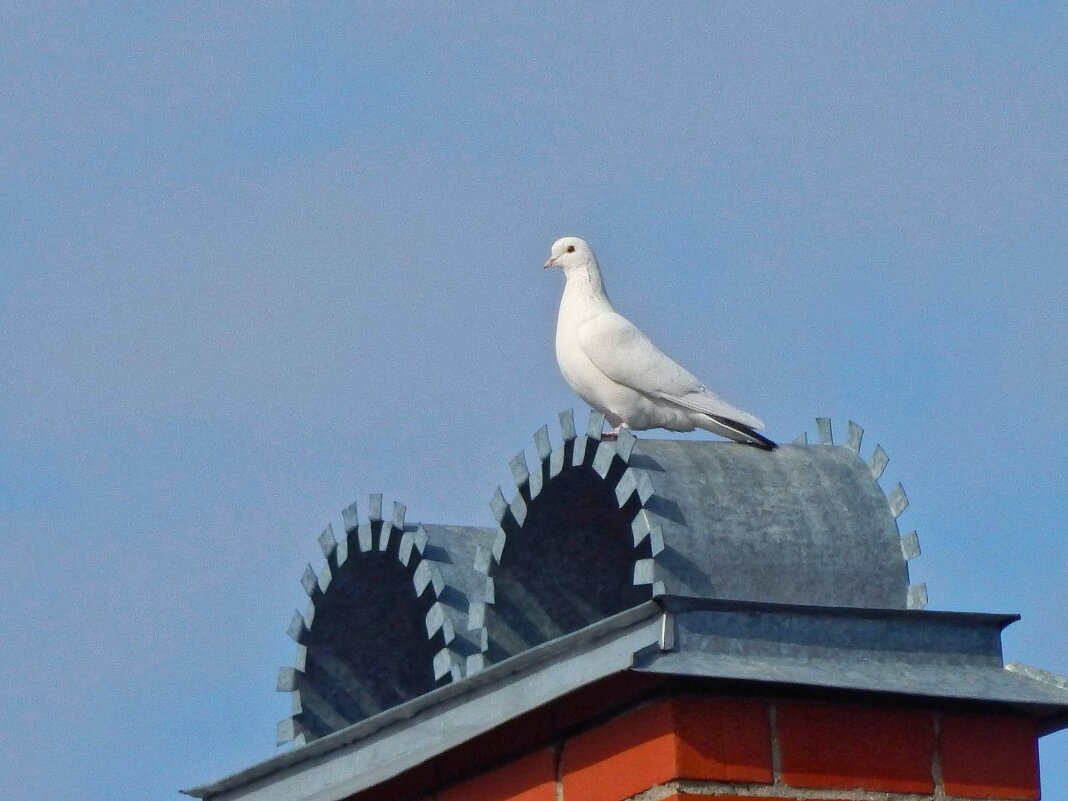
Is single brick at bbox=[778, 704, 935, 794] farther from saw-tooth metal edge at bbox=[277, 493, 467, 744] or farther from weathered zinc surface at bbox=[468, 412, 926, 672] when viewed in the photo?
saw-tooth metal edge at bbox=[277, 493, 467, 744]

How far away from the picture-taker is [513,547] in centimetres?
615

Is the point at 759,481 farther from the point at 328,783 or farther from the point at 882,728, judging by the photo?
the point at 328,783

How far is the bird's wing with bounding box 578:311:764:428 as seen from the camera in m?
8.05

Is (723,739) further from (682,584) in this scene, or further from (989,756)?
(989,756)

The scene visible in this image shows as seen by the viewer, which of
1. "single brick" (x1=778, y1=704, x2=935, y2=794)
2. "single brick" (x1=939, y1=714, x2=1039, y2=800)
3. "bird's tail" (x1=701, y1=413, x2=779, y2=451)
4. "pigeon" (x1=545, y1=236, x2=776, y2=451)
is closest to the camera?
"single brick" (x1=778, y1=704, x2=935, y2=794)

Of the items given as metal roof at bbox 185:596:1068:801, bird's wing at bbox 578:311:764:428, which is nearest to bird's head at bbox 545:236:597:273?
bird's wing at bbox 578:311:764:428

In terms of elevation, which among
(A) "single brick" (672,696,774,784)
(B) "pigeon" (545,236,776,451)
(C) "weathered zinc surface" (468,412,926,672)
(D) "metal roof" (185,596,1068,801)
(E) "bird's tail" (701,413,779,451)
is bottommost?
(A) "single brick" (672,696,774,784)

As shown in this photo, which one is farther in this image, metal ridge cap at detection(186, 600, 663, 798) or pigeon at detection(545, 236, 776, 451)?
pigeon at detection(545, 236, 776, 451)

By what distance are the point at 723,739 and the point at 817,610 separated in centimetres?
40

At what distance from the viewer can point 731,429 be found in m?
7.43

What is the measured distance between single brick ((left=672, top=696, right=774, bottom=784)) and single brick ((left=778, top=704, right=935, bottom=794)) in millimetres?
54

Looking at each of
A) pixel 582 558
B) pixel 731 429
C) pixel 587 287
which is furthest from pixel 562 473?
pixel 587 287

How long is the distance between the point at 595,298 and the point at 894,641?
3.66 meters

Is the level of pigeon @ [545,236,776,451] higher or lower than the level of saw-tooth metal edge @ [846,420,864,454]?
higher
